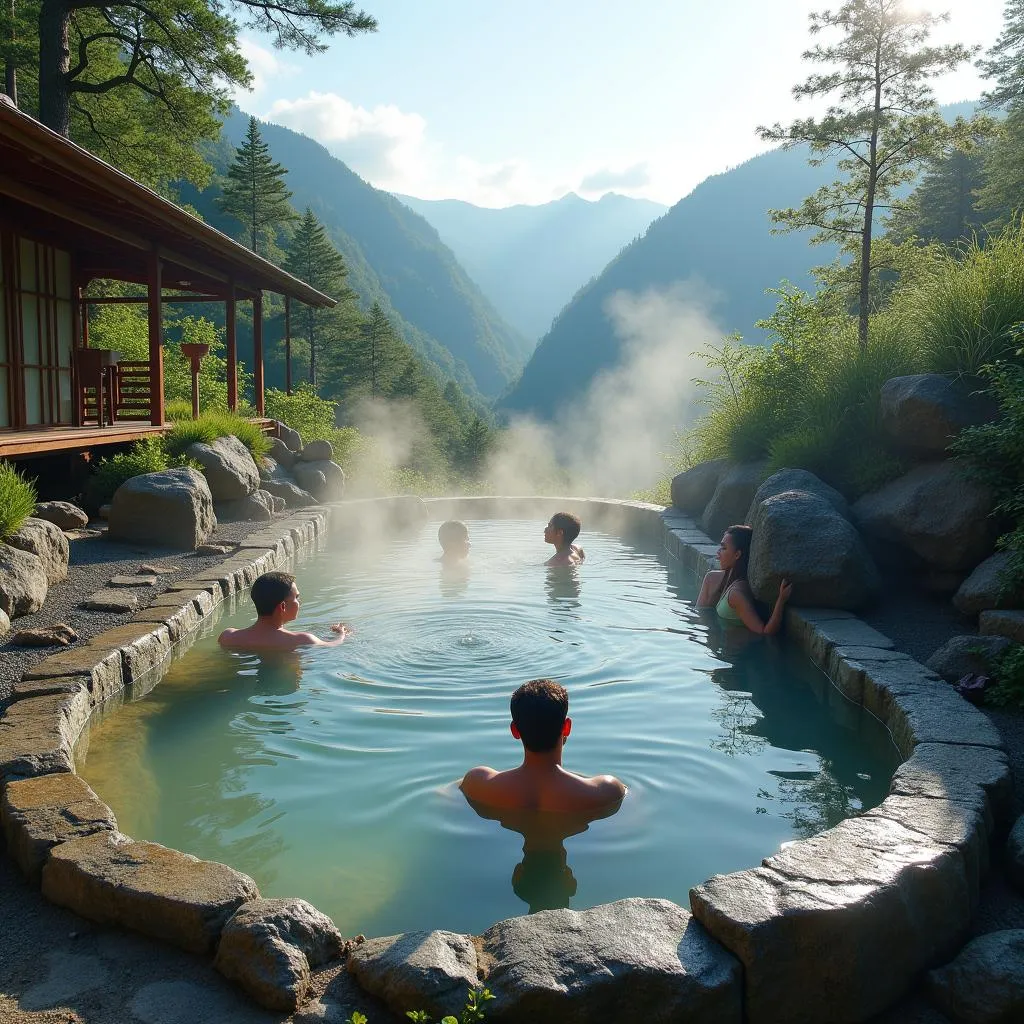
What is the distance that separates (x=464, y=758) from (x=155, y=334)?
8498 mm

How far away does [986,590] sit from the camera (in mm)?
4992

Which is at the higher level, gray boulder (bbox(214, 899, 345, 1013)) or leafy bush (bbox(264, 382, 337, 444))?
leafy bush (bbox(264, 382, 337, 444))

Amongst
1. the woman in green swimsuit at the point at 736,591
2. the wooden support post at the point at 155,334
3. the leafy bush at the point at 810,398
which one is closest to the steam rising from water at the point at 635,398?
the leafy bush at the point at 810,398

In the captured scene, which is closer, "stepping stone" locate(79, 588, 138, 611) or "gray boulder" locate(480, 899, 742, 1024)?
"gray boulder" locate(480, 899, 742, 1024)

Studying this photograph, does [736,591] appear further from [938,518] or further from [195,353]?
[195,353]

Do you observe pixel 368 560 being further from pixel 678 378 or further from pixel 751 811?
pixel 678 378

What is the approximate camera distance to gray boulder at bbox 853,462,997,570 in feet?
18.0

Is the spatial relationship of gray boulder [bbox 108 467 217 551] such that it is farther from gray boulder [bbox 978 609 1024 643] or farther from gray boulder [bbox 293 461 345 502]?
gray boulder [bbox 978 609 1024 643]

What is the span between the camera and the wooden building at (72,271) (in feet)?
26.5

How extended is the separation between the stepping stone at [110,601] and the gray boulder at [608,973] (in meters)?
4.00

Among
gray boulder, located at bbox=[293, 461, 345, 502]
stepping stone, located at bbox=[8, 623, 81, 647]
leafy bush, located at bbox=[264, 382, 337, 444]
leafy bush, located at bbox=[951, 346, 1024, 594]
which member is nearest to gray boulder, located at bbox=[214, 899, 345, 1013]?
stepping stone, located at bbox=[8, 623, 81, 647]

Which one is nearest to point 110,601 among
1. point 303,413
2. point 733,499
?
point 733,499

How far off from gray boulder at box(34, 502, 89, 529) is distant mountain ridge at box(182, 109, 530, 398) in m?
97.1

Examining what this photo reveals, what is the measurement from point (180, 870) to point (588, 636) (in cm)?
385
